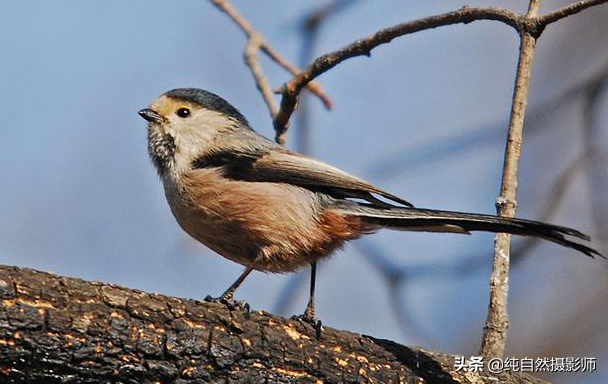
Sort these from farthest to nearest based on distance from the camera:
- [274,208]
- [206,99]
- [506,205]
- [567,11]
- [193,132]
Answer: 1. [206,99]
2. [193,132]
3. [274,208]
4. [506,205]
5. [567,11]

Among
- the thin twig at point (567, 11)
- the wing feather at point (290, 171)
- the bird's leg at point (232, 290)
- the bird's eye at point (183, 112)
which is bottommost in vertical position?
the bird's leg at point (232, 290)

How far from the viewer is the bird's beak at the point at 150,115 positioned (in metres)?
5.62

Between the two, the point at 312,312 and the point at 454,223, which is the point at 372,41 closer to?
the point at 454,223

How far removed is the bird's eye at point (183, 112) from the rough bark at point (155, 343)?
211 centimetres

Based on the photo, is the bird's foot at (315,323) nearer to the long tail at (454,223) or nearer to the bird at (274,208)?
the bird at (274,208)

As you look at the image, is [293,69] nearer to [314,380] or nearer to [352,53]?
[352,53]

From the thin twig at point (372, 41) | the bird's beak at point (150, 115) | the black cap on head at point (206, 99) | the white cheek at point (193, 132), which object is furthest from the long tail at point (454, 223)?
the bird's beak at point (150, 115)

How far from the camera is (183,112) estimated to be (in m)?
5.73

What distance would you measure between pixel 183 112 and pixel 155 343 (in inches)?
98.1

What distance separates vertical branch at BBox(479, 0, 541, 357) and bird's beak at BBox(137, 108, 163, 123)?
7.18ft

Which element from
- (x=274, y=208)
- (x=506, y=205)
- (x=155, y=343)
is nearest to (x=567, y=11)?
(x=506, y=205)

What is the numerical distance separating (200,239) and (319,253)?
67cm

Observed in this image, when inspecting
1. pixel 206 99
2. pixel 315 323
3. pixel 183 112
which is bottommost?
pixel 315 323

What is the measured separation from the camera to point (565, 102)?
6059mm
